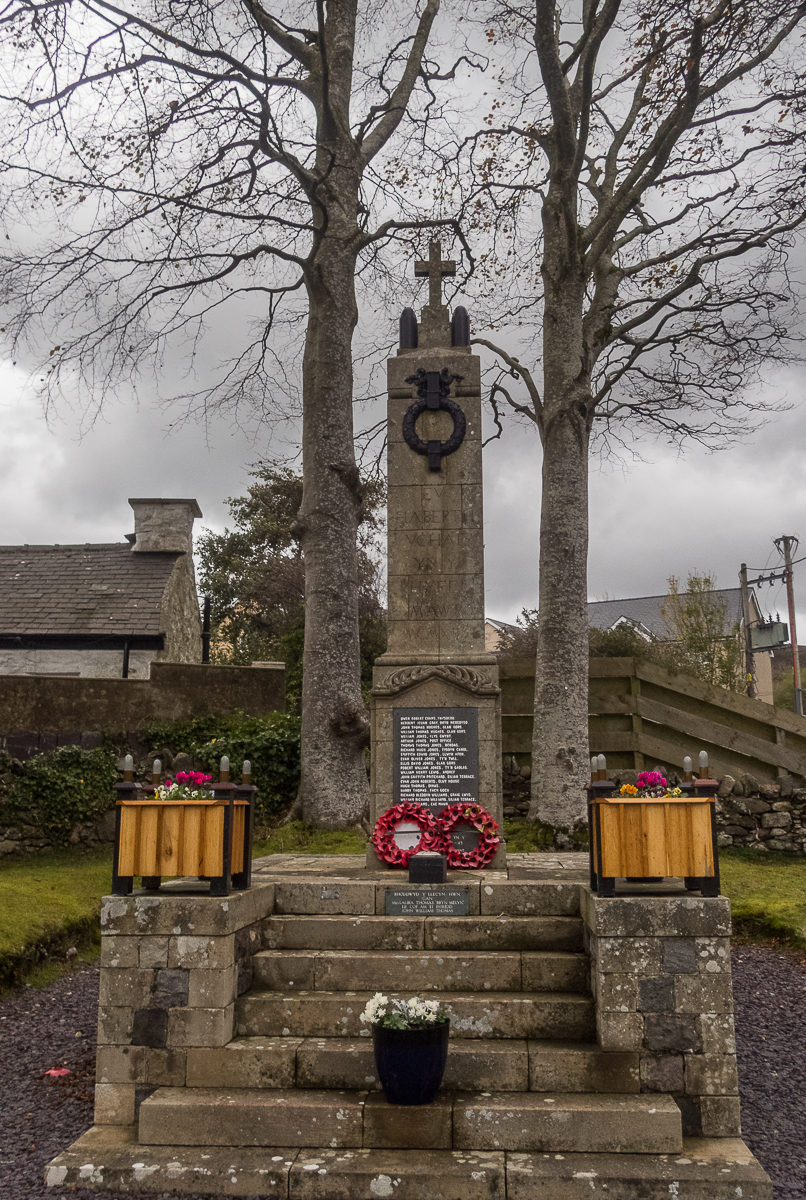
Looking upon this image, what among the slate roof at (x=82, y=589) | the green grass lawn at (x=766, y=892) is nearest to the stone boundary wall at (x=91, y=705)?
the slate roof at (x=82, y=589)

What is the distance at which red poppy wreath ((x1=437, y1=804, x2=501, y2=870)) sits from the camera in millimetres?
7227

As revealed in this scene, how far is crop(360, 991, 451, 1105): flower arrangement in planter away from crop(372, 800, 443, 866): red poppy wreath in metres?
2.64

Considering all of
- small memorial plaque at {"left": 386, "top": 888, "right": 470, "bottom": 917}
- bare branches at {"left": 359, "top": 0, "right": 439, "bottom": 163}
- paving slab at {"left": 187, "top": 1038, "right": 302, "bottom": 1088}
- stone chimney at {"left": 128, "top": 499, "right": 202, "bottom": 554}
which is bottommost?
paving slab at {"left": 187, "top": 1038, "right": 302, "bottom": 1088}

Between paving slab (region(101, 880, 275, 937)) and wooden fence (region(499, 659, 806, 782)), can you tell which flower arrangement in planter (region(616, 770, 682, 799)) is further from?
wooden fence (region(499, 659, 806, 782))

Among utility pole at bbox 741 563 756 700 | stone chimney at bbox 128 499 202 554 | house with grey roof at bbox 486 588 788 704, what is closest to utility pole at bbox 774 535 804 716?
utility pole at bbox 741 563 756 700

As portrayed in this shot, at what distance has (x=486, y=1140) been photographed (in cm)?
454

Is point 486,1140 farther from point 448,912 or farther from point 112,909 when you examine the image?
point 112,909

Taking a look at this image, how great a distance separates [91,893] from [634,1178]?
740 centimetres

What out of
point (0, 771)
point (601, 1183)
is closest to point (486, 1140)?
point (601, 1183)

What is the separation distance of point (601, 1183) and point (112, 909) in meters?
2.91

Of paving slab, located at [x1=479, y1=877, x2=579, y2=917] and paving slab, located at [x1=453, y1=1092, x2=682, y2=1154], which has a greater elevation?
paving slab, located at [x1=479, y1=877, x2=579, y2=917]

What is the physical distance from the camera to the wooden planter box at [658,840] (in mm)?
5098

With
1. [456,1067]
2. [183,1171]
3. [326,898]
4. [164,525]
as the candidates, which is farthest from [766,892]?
[164,525]

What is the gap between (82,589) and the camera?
1969 centimetres
